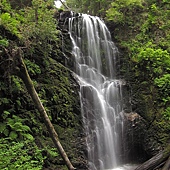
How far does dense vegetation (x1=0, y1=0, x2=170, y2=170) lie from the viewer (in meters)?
5.55

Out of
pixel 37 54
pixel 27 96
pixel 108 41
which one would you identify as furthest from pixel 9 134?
pixel 108 41

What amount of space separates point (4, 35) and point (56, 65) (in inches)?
127

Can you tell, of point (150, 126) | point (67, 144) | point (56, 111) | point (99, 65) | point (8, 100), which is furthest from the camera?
point (99, 65)

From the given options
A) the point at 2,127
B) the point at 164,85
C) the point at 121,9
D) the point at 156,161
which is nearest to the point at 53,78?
the point at 2,127

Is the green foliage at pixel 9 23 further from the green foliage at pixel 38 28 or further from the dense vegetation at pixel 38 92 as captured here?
the green foliage at pixel 38 28

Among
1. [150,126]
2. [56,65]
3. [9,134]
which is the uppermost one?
[56,65]

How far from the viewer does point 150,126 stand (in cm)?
953

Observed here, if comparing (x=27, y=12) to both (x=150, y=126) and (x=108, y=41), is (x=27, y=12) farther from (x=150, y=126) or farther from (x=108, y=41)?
(x=150, y=126)

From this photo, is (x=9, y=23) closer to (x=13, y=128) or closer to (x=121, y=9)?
(x=13, y=128)

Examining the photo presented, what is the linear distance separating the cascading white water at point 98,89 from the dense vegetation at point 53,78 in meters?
0.65

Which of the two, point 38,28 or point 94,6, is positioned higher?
point 94,6

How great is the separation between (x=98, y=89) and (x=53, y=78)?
107 inches

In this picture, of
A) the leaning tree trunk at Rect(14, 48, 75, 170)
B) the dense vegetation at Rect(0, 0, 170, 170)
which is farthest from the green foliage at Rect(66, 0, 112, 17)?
the leaning tree trunk at Rect(14, 48, 75, 170)

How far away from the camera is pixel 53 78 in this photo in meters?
8.81
